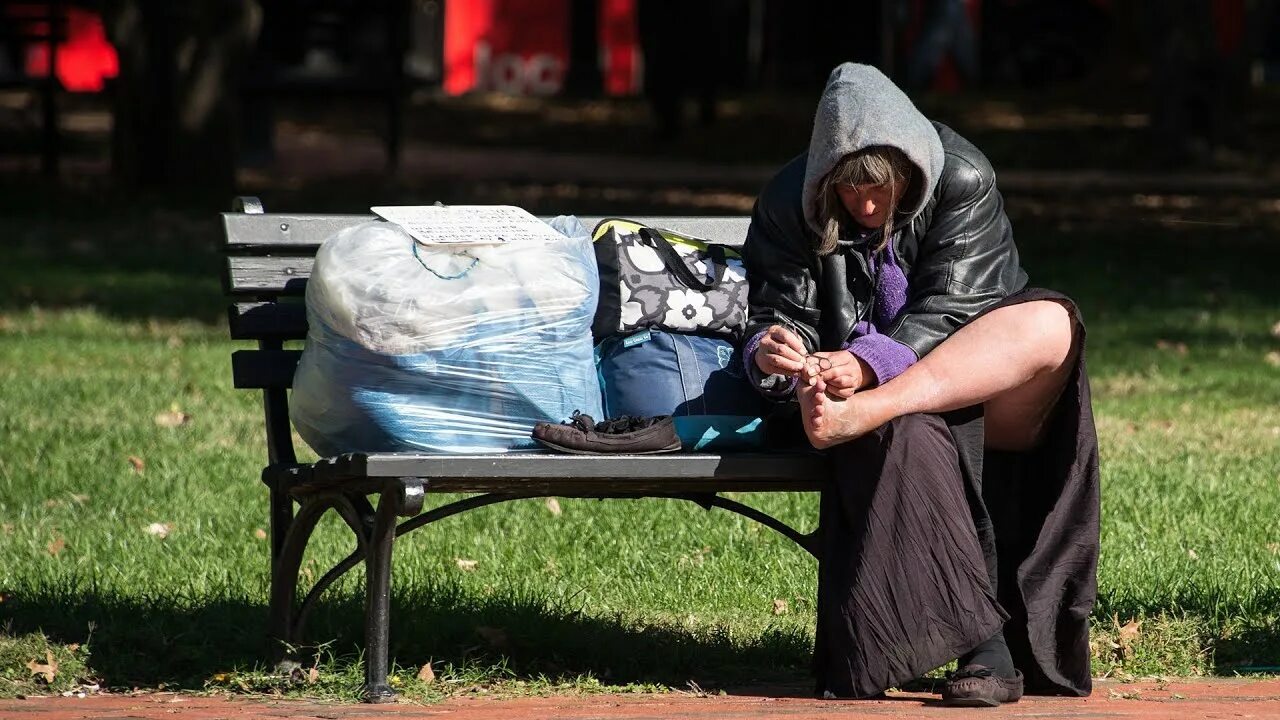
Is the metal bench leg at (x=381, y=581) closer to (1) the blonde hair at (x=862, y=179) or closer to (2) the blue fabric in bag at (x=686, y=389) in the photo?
(2) the blue fabric in bag at (x=686, y=389)

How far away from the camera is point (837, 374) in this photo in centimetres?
387

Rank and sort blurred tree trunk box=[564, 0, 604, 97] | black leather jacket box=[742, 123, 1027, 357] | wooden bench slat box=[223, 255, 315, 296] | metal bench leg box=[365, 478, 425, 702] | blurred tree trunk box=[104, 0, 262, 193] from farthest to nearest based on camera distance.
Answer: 1. blurred tree trunk box=[564, 0, 604, 97]
2. blurred tree trunk box=[104, 0, 262, 193]
3. wooden bench slat box=[223, 255, 315, 296]
4. black leather jacket box=[742, 123, 1027, 357]
5. metal bench leg box=[365, 478, 425, 702]

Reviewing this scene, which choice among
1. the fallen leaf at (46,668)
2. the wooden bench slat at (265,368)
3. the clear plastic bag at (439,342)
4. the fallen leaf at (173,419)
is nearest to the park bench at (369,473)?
the wooden bench slat at (265,368)

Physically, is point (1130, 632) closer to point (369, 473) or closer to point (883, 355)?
point (883, 355)

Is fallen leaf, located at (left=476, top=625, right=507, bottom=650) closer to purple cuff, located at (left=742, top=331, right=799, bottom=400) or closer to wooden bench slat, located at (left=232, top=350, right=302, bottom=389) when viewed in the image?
wooden bench slat, located at (left=232, top=350, right=302, bottom=389)

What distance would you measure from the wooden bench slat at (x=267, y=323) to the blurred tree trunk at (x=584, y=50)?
24.8 m

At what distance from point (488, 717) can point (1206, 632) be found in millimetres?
1769

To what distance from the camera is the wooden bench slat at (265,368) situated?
4383 mm

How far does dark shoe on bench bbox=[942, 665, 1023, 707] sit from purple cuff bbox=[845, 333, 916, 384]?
59 centimetres

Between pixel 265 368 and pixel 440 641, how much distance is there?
2.41 feet

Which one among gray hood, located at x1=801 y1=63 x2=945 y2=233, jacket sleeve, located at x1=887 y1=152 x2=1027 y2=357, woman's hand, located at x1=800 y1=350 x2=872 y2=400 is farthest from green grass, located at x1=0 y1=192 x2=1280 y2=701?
gray hood, located at x1=801 y1=63 x2=945 y2=233

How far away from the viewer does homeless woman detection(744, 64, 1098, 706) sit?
12.6 feet

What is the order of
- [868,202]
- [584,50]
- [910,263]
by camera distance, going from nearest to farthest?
[868,202] → [910,263] → [584,50]

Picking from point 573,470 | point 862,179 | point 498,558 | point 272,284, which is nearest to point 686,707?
point 573,470
